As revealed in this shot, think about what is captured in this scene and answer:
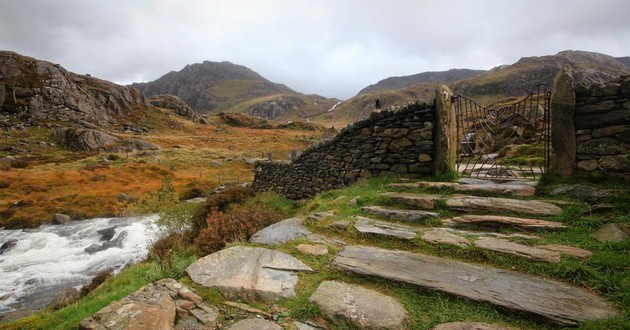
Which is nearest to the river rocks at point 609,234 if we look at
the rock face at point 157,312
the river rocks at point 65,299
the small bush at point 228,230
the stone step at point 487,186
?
the stone step at point 487,186

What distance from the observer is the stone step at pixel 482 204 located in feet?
15.4

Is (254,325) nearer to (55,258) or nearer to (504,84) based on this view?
(55,258)

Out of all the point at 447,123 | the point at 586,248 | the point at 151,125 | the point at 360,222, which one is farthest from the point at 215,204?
the point at 151,125

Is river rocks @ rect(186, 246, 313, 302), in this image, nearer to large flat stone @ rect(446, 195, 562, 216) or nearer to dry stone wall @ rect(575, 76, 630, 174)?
large flat stone @ rect(446, 195, 562, 216)

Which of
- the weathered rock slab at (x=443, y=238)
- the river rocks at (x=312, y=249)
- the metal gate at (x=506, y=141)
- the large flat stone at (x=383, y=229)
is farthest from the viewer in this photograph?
the metal gate at (x=506, y=141)

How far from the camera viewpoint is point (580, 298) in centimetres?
282

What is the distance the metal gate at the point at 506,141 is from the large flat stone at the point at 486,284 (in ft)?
11.9

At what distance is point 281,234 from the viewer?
498 centimetres

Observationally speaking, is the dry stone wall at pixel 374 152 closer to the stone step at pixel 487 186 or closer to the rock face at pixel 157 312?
the stone step at pixel 487 186

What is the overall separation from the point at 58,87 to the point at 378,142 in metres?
63.8

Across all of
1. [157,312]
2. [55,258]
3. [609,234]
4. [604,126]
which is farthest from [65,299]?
[604,126]

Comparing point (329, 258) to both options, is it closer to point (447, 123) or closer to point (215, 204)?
point (447, 123)

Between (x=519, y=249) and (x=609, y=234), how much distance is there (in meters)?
1.17

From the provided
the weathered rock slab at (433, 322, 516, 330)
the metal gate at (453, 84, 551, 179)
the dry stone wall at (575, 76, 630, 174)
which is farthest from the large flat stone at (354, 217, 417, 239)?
the dry stone wall at (575, 76, 630, 174)
